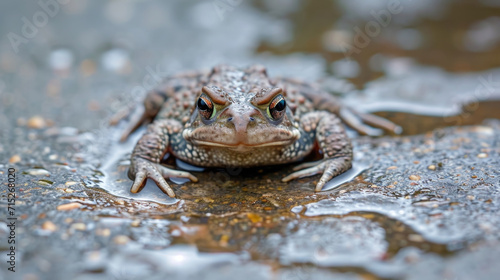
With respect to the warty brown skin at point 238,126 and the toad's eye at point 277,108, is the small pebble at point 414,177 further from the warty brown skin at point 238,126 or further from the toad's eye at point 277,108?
the toad's eye at point 277,108

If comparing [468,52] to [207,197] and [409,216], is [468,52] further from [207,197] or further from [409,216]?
[207,197]

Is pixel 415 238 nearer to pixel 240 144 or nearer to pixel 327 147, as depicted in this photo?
pixel 327 147

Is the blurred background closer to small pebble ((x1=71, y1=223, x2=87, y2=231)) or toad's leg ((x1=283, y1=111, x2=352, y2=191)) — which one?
toad's leg ((x1=283, y1=111, x2=352, y2=191))

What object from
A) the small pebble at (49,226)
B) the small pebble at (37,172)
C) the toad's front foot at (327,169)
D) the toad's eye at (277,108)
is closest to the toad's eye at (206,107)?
the toad's eye at (277,108)

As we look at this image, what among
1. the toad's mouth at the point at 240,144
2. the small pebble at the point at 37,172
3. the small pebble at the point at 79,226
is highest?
the toad's mouth at the point at 240,144

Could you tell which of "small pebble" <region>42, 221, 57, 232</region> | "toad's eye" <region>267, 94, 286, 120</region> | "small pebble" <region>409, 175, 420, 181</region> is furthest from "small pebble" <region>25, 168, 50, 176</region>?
"small pebble" <region>409, 175, 420, 181</region>
